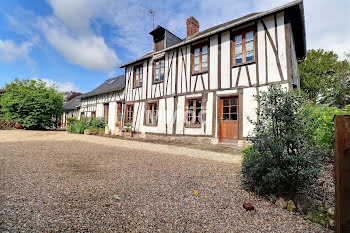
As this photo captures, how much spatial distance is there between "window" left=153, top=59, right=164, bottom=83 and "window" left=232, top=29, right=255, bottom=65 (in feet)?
12.2

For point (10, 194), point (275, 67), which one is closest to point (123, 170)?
point (10, 194)

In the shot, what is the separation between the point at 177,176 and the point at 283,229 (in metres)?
1.56

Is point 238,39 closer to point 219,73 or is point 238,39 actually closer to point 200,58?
point 219,73

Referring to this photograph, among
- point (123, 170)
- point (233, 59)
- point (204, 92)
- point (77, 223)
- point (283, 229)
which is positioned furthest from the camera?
point (204, 92)

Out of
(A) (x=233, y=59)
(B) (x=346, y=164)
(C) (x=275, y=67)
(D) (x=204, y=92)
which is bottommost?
(B) (x=346, y=164)

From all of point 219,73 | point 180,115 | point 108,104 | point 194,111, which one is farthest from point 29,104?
point 219,73

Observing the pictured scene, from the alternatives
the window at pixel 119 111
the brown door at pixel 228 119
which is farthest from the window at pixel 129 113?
the brown door at pixel 228 119

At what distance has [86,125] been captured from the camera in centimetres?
1118

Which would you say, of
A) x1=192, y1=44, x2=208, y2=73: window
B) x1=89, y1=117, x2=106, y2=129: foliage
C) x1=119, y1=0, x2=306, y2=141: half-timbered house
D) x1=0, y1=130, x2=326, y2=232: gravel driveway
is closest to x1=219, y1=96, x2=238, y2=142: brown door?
x1=119, y1=0, x2=306, y2=141: half-timbered house

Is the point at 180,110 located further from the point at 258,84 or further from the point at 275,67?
the point at 275,67

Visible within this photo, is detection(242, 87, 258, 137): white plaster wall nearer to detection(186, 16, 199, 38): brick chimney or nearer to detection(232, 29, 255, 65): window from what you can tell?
detection(232, 29, 255, 65): window

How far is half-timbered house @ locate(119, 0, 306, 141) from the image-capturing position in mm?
5492

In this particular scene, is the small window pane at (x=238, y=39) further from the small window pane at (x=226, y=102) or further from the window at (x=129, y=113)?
the window at (x=129, y=113)

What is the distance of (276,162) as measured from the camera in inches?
79.5
